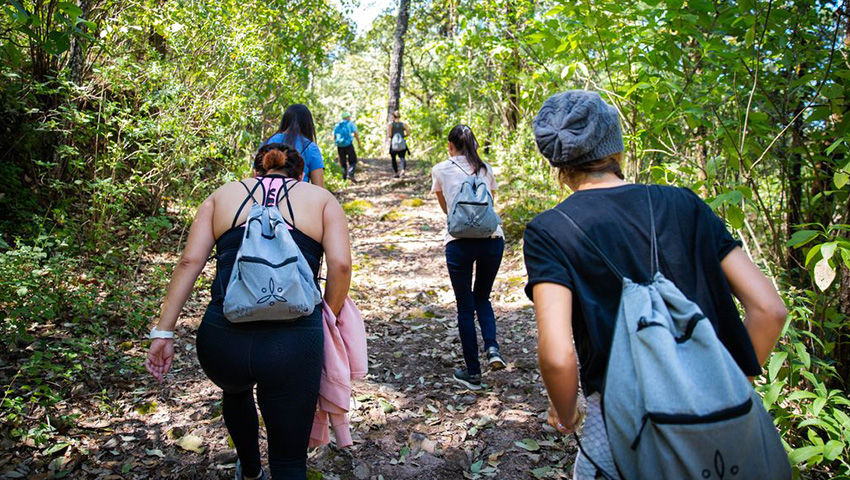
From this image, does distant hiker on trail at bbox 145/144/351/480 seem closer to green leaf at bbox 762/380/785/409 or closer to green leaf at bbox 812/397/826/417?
green leaf at bbox 762/380/785/409

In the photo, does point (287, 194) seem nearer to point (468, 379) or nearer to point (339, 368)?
point (339, 368)

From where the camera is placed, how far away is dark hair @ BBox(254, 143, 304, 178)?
8.98 ft

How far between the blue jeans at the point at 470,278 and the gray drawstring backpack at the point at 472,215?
128 millimetres

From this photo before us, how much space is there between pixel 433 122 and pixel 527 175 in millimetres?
8989

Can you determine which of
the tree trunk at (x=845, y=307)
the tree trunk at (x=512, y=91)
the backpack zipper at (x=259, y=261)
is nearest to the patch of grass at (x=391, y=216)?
the tree trunk at (x=512, y=91)

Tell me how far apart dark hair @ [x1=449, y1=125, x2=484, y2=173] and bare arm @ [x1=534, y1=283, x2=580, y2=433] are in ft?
9.90

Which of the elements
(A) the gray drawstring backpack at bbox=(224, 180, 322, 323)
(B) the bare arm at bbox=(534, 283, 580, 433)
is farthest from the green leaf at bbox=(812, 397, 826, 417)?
(A) the gray drawstring backpack at bbox=(224, 180, 322, 323)

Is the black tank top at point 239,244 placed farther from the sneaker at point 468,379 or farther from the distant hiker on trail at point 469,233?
the sneaker at point 468,379

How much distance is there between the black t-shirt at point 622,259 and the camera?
164 cm

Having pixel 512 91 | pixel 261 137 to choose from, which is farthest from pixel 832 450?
pixel 512 91

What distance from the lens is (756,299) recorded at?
169 centimetres

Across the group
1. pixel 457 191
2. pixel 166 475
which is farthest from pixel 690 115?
pixel 166 475

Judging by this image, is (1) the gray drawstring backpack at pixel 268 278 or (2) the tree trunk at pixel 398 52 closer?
(1) the gray drawstring backpack at pixel 268 278

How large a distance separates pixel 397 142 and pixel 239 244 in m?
14.4
